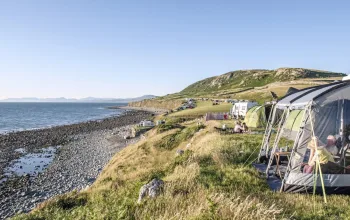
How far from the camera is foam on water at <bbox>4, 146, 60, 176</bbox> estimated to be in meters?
26.3

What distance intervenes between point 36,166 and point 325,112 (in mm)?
27102

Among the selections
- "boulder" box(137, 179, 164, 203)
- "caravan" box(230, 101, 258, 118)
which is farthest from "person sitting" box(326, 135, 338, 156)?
"caravan" box(230, 101, 258, 118)

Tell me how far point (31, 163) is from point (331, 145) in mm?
28885

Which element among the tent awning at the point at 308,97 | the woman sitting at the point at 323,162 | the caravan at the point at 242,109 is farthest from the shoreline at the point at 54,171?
the caravan at the point at 242,109

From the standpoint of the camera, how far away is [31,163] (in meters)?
30.1

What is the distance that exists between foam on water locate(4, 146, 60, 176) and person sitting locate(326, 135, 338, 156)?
23.8 metres

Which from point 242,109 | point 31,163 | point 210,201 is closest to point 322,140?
point 210,201

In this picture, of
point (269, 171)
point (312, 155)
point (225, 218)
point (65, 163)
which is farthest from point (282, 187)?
point (65, 163)

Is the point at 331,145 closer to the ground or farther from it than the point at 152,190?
farther from it

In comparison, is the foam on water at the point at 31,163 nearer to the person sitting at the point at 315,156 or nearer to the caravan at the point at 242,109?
the person sitting at the point at 315,156

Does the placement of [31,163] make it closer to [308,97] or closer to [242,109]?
[242,109]

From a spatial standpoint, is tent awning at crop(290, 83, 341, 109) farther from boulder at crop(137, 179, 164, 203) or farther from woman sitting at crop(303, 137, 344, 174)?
boulder at crop(137, 179, 164, 203)

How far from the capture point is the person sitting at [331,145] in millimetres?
10609

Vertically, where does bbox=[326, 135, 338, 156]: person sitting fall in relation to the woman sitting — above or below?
above
